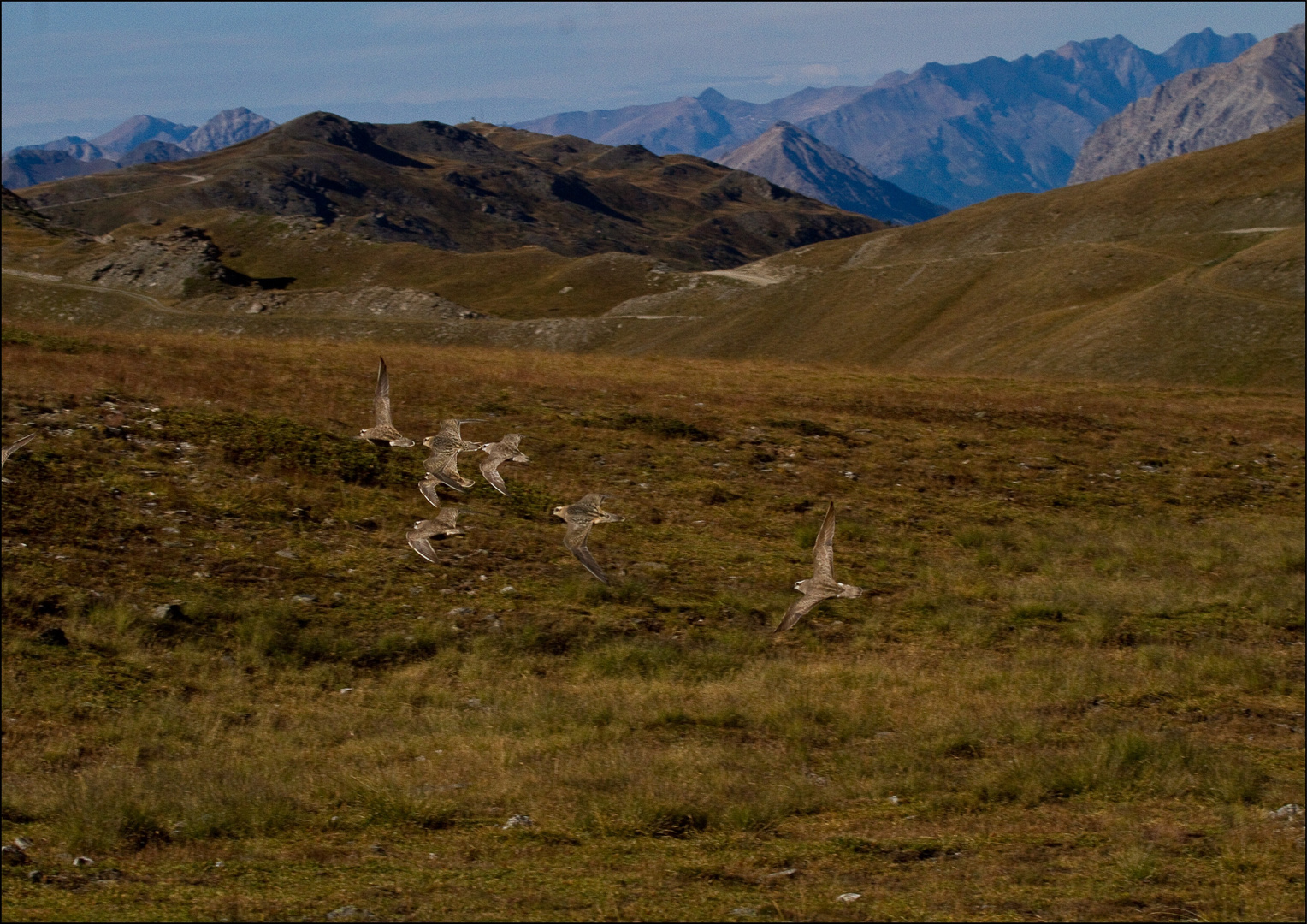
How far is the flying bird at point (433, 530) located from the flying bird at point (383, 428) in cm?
29

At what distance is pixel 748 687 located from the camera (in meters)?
18.2

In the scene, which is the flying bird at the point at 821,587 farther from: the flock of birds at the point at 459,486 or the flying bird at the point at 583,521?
the flying bird at the point at 583,521

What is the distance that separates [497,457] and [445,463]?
240mm

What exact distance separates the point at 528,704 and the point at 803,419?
55.2 feet

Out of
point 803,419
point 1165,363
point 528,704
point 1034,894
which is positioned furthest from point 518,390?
point 1165,363

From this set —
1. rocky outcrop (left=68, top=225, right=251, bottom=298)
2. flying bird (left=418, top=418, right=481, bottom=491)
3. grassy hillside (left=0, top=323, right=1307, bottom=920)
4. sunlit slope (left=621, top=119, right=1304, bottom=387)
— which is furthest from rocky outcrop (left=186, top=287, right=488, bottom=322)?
flying bird (left=418, top=418, right=481, bottom=491)

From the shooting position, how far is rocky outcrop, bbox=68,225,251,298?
129 m

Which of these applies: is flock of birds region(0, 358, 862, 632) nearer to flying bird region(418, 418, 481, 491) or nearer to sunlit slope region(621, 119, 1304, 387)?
flying bird region(418, 418, 481, 491)

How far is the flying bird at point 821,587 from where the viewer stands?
14.1ft

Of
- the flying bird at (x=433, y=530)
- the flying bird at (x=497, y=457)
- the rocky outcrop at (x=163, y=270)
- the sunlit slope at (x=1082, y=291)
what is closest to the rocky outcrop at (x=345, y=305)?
the rocky outcrop at (x=163, y=270)

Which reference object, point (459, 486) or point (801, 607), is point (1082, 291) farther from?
point (459, 486)

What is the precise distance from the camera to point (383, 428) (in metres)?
4.19

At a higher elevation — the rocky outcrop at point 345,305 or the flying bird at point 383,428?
the rocky outcrop at point 345,305

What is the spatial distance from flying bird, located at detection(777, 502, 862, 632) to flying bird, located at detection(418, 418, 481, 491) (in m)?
1.32
